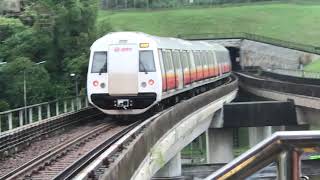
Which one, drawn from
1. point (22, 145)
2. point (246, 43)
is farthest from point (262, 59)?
point (22, 145)

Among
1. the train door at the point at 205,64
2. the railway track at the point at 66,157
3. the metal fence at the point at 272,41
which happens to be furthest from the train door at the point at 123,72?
the metal fence at the point at 272,41

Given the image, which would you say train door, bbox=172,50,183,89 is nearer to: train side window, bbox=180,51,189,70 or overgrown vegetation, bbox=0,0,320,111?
train side window, bbox=180,51,189,70

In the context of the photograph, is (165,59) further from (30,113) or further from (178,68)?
(30,113)

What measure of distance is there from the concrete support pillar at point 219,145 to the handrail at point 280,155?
132 feet

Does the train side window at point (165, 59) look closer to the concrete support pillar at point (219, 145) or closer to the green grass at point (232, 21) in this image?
the concrete support pillar at point (219, 145)

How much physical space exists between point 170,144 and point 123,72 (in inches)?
125

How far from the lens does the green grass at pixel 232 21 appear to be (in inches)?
3844

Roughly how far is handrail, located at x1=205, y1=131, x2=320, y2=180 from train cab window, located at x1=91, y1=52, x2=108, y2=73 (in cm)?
1970

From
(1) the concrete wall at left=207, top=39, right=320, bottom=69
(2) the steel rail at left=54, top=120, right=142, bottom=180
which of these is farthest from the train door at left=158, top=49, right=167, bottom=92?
(1) the concrete wall at left=207, top=39, right=320, bottom=69

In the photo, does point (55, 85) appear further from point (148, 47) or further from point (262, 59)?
point (262, 59)

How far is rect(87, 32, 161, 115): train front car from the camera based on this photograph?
75.1 ft

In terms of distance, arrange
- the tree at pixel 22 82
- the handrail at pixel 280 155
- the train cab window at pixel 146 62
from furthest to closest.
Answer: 1. the tree at pixel 22 82
2. the train cab window at pixel 146 62
3. the handrail at pixel 280 155

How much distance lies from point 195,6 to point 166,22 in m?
21.7

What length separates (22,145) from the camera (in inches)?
728
